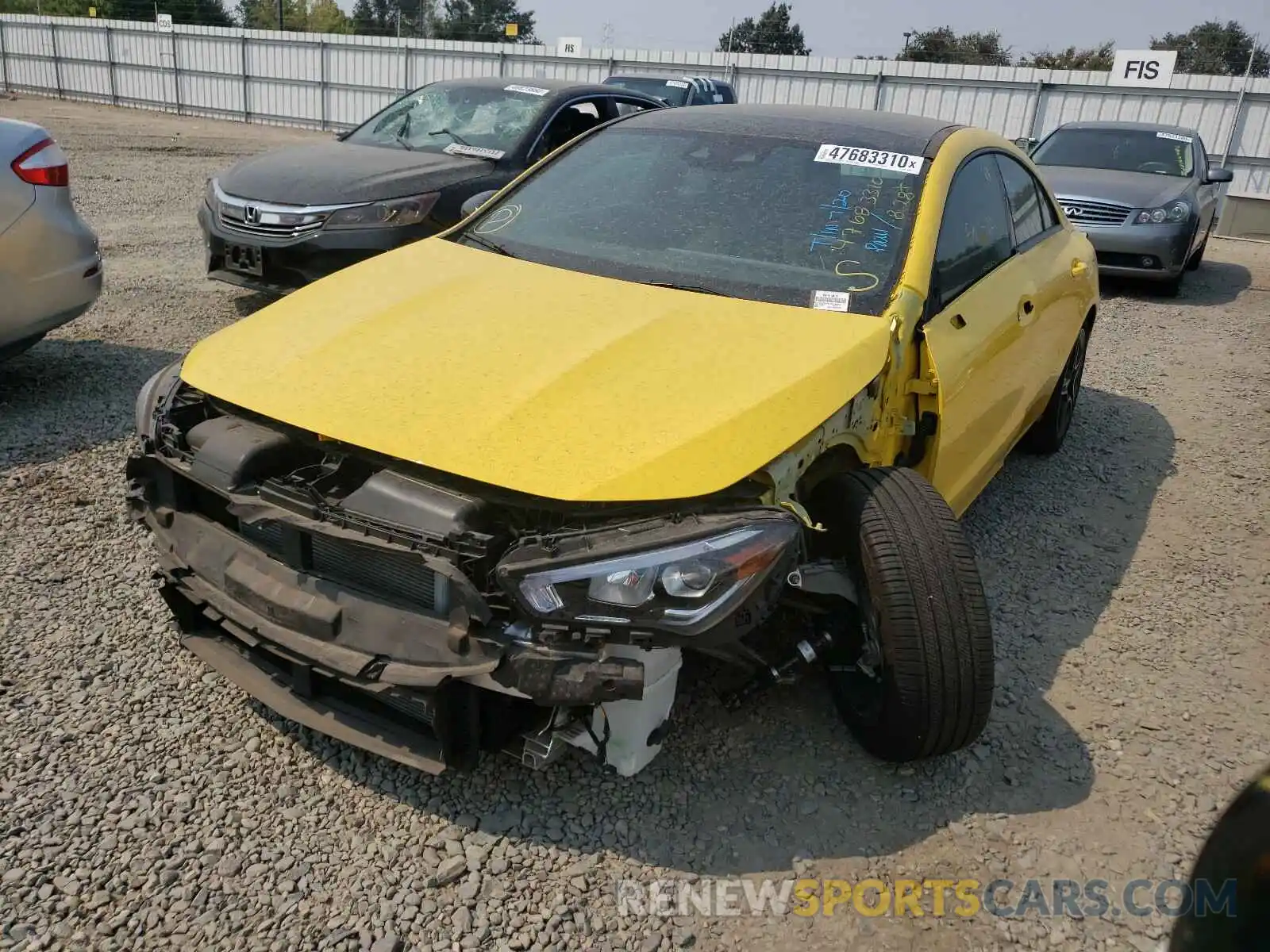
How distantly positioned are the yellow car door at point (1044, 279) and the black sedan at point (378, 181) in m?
3.68

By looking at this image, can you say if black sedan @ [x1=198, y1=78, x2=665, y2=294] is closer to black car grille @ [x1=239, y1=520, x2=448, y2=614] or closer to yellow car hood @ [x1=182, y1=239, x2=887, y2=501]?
yellow car hood @ [x1=182, y1=239, x2=887, y2=501]

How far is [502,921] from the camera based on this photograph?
226 cm

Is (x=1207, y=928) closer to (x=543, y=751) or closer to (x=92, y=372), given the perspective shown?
(x=543, y=751)

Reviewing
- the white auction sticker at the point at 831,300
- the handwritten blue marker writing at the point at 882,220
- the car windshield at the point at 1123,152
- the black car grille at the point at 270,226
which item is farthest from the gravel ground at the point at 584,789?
the car windshield at the point at 1123,152

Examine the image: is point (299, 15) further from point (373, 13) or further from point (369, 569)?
point (369, 569)

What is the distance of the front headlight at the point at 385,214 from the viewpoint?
20.8ft

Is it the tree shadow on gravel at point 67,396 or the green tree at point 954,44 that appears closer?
the tree shadow on gravel at point 67,396

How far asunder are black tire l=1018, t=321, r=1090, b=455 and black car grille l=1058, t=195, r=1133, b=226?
4709 mm

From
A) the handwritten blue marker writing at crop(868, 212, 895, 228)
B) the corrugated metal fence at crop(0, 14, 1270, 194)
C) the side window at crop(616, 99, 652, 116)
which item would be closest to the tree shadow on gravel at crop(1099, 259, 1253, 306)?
Answer: the side window at crop(616, 99, 652, 116)

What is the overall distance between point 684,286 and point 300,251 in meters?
3.91

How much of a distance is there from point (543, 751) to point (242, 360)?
138 cm

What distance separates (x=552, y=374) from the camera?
8.51 feet

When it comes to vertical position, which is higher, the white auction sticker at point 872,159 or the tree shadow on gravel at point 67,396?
the white auction sticker at point 872,159

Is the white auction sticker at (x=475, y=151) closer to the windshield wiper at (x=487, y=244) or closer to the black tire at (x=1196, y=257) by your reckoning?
the windshield wiper at (x=487, y=244)
